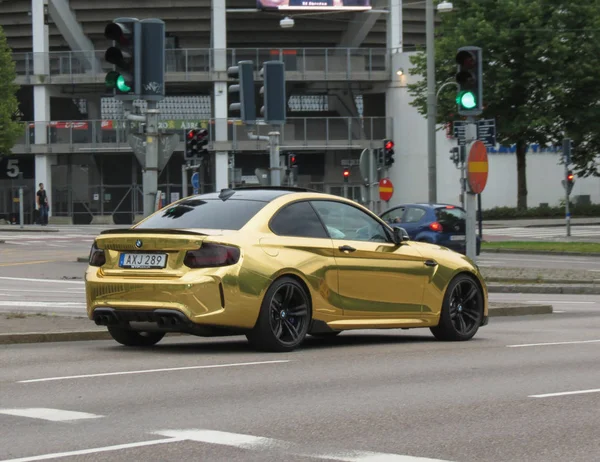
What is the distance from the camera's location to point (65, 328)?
14180 millimetres

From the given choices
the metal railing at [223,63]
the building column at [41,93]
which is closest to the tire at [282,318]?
the metal railing at [223,63]

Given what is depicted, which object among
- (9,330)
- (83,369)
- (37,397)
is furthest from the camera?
(9,330)

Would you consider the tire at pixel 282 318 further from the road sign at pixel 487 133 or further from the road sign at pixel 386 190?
the road sign at pixel 487 133

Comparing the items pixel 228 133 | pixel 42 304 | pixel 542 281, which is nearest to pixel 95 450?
pixel 42 304

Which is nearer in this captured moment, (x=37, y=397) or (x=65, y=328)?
(x=37, y=397)

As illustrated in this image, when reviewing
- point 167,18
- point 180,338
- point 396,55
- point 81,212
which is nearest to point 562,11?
point 396,55

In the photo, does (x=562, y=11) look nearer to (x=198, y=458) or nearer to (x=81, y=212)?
(x=81, y=212)

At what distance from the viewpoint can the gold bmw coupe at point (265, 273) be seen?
11.8 meters

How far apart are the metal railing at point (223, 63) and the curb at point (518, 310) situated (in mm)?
48655

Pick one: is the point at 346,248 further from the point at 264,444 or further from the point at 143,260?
the point at 264,444

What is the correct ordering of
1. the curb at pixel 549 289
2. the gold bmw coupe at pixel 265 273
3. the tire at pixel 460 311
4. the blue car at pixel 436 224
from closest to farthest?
the gold bmw coupe at pixel 265 273 < the tire at pixel 460 311 < the curb at pixel 549 289 < the blue car at pixel 436 224

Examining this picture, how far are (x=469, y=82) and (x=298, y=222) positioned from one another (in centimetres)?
602

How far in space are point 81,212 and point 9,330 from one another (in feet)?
188

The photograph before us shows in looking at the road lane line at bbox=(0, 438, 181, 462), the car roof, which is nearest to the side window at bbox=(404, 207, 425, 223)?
the car roof
